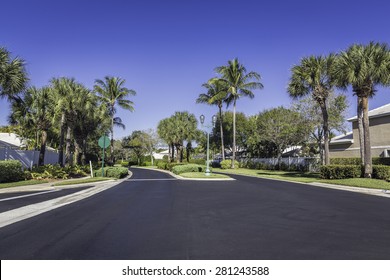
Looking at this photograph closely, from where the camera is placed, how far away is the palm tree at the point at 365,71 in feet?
71.1

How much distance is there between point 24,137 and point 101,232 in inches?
1957

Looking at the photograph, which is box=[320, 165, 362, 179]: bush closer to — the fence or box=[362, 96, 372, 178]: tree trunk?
box=[362, 96, 372, 178]: tree trunk

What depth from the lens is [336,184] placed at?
826 inches

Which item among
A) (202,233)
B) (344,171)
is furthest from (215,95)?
(202,233)

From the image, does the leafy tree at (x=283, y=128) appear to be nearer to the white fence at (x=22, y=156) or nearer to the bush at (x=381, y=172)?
the bush at (x=381, y=172)

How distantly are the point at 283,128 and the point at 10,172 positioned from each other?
33553mm

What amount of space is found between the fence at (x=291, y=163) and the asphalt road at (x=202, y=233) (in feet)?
87.9

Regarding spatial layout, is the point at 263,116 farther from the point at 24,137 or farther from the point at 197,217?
the point at 197,217

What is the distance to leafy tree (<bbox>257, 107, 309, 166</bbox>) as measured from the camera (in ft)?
134

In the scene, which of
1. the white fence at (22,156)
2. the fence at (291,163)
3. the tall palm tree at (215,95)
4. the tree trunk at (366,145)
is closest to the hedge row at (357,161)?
the fence at (291,163)

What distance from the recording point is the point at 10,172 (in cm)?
2061

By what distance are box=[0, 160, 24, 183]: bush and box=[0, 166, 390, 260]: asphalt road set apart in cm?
1220

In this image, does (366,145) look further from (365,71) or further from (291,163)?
(291,163)

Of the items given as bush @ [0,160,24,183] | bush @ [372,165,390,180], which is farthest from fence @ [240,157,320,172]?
bush @ [0,160,24,183]
